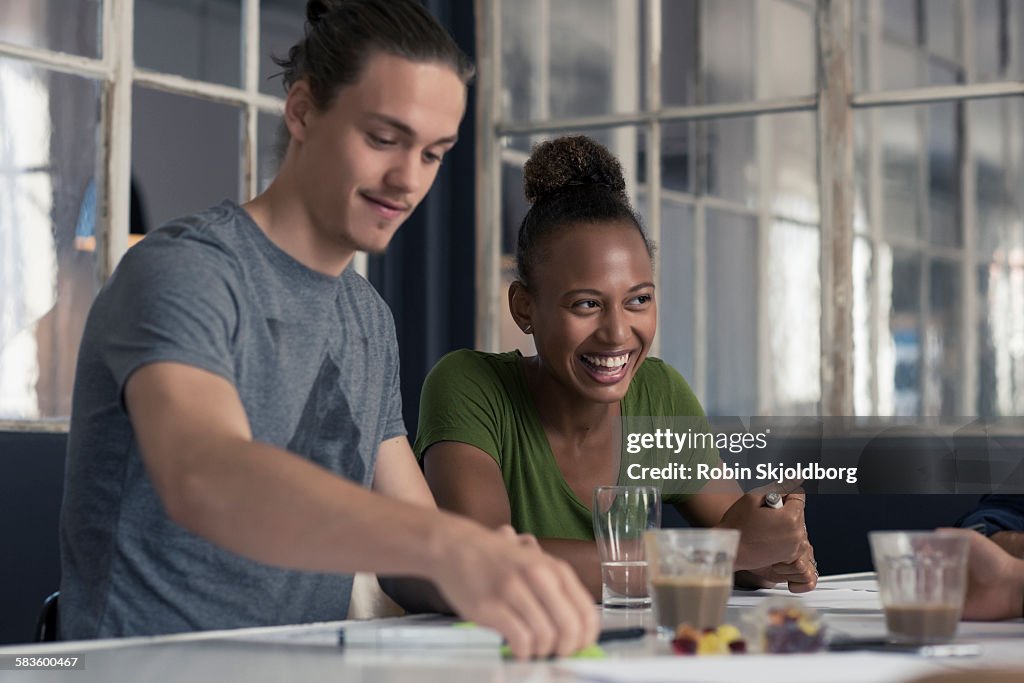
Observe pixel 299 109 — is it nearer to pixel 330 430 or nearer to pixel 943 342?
pixel 330 430

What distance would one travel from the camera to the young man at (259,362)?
111 centimetres

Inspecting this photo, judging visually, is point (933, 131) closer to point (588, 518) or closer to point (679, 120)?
point (679, 120)

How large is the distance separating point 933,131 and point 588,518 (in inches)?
120

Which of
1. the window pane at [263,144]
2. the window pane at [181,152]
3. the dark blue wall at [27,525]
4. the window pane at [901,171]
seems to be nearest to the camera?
the dark blue wall at [27,525]

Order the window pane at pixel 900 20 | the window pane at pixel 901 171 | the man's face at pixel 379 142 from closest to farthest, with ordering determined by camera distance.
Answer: the man's face at pixel 379 142, the window pane at pixel 900 20, the window pane at pixel 901 171

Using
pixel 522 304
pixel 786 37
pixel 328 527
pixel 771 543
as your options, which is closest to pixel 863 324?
pixel 786 37

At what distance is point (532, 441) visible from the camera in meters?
2.02

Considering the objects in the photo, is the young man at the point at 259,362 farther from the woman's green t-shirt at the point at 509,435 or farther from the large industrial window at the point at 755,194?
the large industrial window at the point at 755,194

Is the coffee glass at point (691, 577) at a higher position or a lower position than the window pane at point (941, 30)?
lower

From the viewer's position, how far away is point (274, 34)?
11.7 feet

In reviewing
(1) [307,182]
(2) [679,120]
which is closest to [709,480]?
(1) [307,182]

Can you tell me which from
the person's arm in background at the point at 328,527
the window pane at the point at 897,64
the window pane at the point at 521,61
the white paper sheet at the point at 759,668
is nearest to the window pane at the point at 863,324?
Result: the window pane at the point at 897,64

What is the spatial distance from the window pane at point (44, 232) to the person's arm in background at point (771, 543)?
5.72 ft

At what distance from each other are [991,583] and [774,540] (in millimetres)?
336
